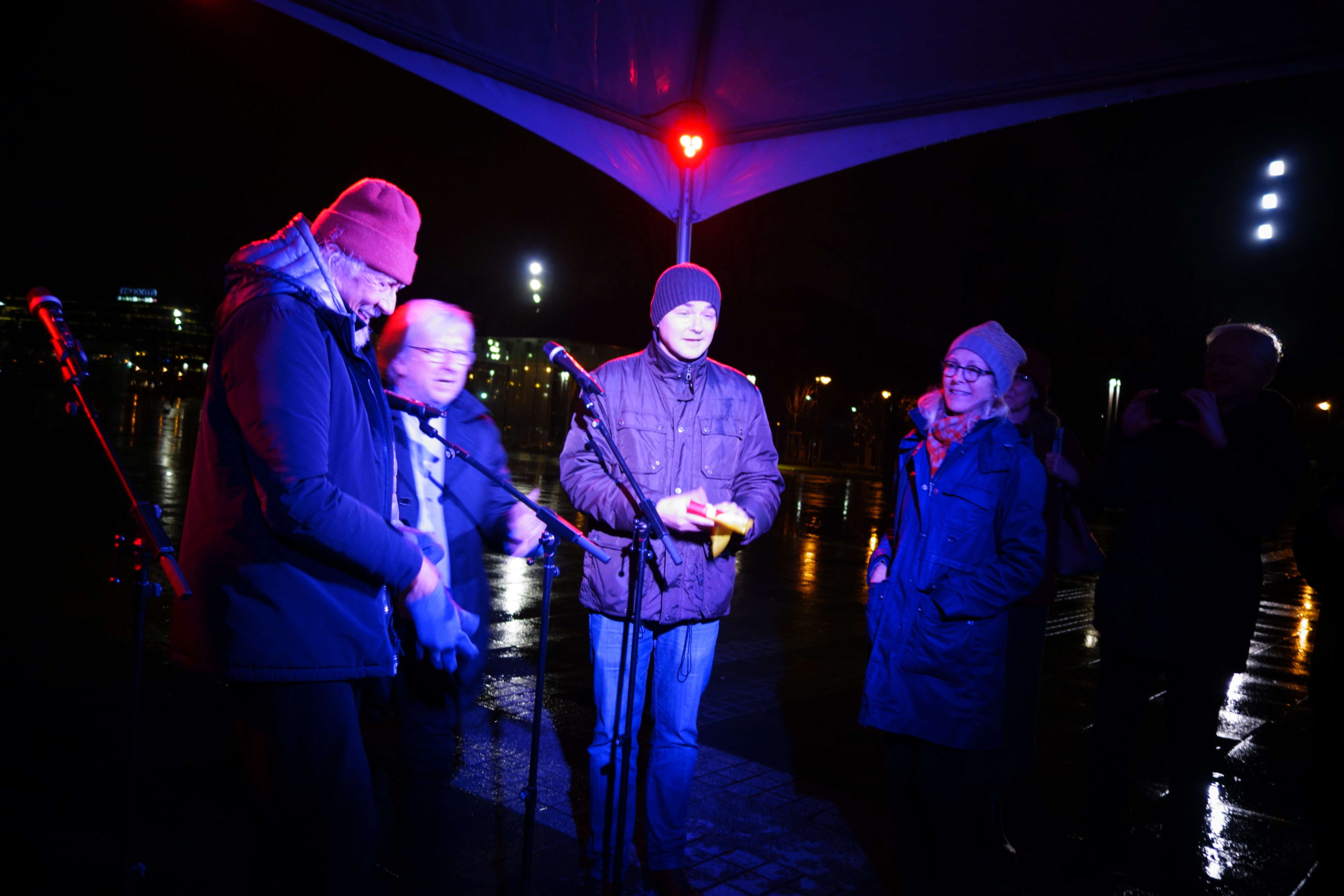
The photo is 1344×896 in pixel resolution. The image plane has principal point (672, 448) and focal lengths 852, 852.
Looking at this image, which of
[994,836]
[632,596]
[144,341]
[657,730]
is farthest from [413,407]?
[144,341]

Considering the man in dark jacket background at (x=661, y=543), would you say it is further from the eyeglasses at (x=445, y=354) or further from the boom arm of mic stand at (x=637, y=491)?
the eyeglasses at (x=445, y=354)

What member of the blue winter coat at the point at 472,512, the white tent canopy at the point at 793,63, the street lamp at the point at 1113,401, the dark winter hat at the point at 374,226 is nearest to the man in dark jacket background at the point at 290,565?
the dark winter hat at the point at 374,226

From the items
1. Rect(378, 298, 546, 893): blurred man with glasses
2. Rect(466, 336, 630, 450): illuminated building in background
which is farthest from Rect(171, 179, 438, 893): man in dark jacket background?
Rect(466, 336, 630, 450): illuminated building in background

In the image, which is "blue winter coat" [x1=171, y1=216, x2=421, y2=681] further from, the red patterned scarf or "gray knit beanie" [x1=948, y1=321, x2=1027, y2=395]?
"gray knit beanie" [x1=948, y1=321, x2=1027, y2=395]

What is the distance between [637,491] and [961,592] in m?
1.15

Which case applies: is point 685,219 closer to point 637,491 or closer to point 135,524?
point 637,491

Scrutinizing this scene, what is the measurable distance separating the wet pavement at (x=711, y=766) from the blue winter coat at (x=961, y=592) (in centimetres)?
88

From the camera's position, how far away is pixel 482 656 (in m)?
3.08

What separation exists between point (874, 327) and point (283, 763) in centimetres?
4280

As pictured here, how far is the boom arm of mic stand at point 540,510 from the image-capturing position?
8.01 feet

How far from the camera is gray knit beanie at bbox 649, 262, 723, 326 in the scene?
3119mm

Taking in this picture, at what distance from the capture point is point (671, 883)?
3.02 m

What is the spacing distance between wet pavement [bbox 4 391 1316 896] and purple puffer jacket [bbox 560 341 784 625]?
1.10 meters

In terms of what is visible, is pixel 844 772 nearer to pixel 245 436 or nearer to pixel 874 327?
pixel 245 436
